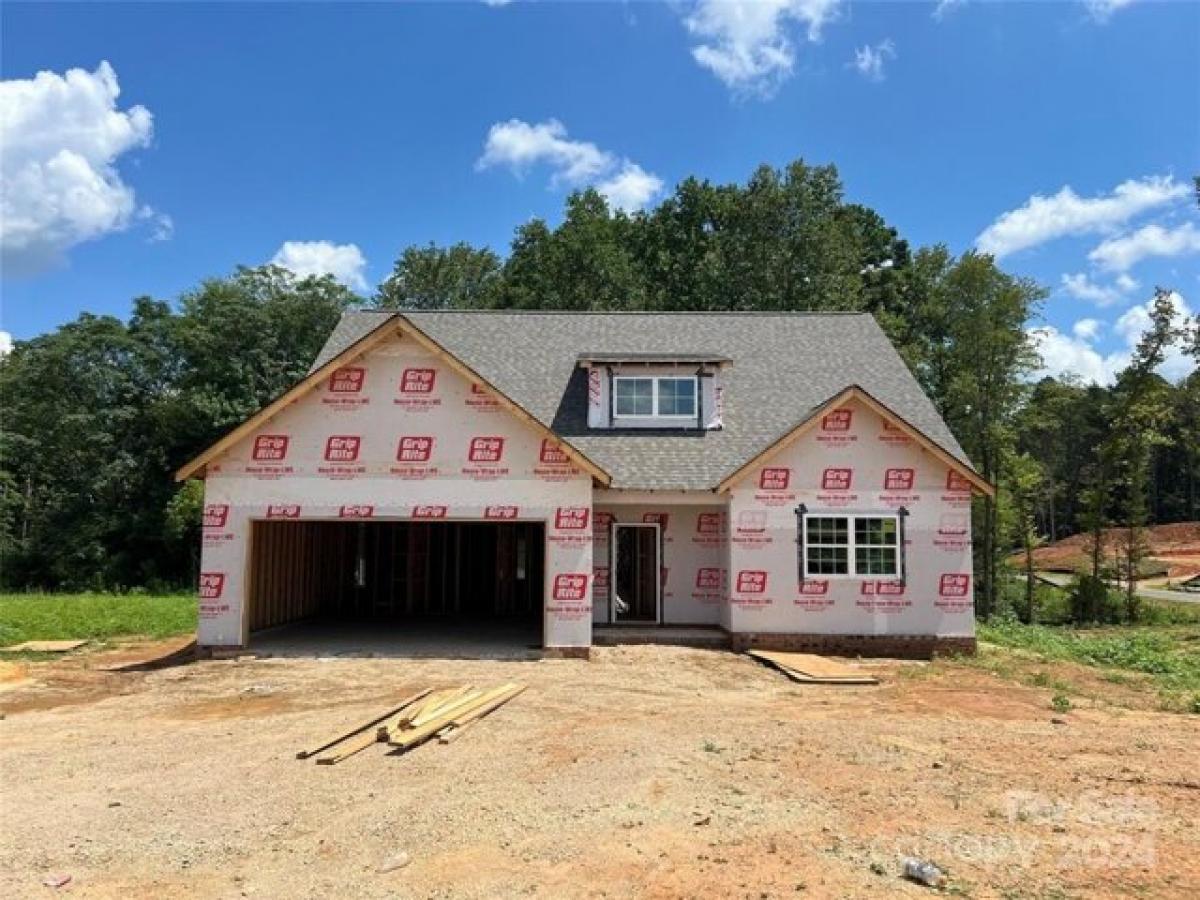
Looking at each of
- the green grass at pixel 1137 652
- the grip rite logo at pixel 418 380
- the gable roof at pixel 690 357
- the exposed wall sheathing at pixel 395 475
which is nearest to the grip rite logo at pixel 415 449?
the exposed wall sheathing at pixel 395 475

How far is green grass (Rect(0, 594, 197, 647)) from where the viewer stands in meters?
19.1

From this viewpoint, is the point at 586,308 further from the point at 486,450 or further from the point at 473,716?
the point at 473,716

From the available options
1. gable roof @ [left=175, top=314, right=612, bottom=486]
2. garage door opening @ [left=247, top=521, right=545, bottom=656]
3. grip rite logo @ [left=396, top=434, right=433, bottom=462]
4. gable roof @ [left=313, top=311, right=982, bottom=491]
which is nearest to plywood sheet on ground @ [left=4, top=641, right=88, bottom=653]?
garage door opening @ [left=247, top=521, right=545, bottom=656]

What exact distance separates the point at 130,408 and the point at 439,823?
37.6 m

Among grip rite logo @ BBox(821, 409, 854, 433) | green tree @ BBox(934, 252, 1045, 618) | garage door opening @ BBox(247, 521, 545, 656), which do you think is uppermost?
green tree @ BBox(934, 252, 1045, 618)

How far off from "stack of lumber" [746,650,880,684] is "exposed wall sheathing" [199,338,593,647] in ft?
10.7

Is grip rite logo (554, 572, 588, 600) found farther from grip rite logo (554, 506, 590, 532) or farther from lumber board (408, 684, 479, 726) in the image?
lumber board (408, 684, 479, 726)

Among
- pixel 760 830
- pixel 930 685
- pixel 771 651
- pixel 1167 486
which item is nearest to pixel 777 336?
pixel 771 651

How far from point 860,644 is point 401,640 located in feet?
28.5

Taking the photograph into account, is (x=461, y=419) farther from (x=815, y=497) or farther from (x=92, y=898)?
(x=92, y=898)

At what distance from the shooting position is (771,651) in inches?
626

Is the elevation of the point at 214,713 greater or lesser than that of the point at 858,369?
lesser

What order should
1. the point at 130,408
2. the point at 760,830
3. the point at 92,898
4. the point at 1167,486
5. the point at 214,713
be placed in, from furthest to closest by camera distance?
the point at 1167,486
the point at 130,408
the point at 214,713
the point at 760,830
the point at 92,898

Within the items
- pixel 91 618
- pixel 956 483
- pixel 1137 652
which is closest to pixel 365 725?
pixel 956 483
